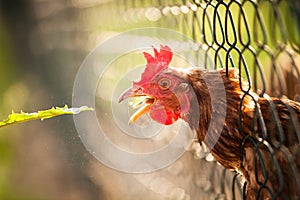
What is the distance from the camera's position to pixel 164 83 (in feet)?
7.30

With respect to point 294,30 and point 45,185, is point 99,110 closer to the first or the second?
point 45,185

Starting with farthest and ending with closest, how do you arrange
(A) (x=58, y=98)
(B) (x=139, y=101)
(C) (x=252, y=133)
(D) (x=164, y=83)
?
(A) (x=58, y=98), (B) (x=139, y=101), (D) (x=164, y=83), (C) (x=252, y=133)

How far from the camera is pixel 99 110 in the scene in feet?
11.8

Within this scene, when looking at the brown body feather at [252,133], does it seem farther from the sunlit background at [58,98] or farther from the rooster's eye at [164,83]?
the sunlit background at [58,98]

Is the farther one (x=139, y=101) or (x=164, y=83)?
(x=139, y=101)

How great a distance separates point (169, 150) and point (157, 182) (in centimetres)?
29

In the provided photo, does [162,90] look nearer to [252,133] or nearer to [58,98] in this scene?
[252,133]

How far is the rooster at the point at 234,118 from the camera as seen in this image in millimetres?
1796

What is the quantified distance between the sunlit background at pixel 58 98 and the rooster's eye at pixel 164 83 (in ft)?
2.34

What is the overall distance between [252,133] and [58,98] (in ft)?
6.55

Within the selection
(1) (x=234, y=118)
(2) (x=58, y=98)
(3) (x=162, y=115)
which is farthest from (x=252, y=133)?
(2) (x=58, y=98)

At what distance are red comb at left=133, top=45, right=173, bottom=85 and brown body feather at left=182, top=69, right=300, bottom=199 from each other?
0.09m

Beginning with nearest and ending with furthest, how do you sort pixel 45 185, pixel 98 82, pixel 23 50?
pixel 98 82, pixel 45 185, pixel 23 50

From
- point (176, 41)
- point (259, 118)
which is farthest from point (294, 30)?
point (176, 41)
